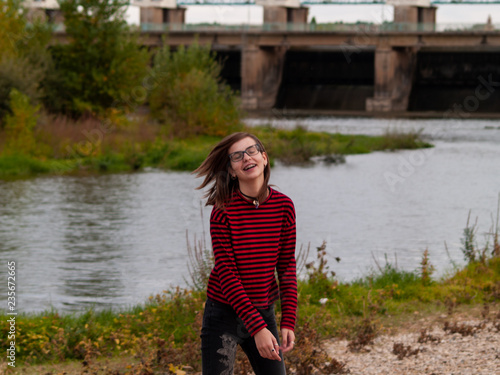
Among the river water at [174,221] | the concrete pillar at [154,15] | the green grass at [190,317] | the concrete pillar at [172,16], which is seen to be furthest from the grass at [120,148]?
the concrete pillar at [172,16]

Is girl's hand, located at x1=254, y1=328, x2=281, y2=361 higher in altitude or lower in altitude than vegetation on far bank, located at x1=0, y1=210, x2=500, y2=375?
higher

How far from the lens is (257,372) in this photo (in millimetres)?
3773

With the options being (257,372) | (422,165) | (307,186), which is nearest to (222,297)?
(257,372)

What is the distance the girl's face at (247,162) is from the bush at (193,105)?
86.5 feet

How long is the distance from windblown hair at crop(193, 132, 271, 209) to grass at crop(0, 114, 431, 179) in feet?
58.9

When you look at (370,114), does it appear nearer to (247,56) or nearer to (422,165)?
(247,56)

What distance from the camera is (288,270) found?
3.79 meters

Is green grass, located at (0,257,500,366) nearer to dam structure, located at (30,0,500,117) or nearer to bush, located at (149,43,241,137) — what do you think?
bush, located at (149,43,241,137)

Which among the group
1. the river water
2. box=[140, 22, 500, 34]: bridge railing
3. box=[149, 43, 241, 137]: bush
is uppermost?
box=[140, 22, 500, 34]: bridge railing

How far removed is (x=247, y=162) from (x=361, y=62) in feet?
208

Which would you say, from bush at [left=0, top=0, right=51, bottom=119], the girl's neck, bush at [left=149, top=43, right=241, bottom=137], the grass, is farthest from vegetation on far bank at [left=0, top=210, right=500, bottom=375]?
bush at [left=149, top=43, right=241, bottom=137]

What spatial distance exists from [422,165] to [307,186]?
6894mm

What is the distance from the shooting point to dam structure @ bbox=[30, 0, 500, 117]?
194 feet

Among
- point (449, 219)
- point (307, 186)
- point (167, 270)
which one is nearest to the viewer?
point (167, 270)
